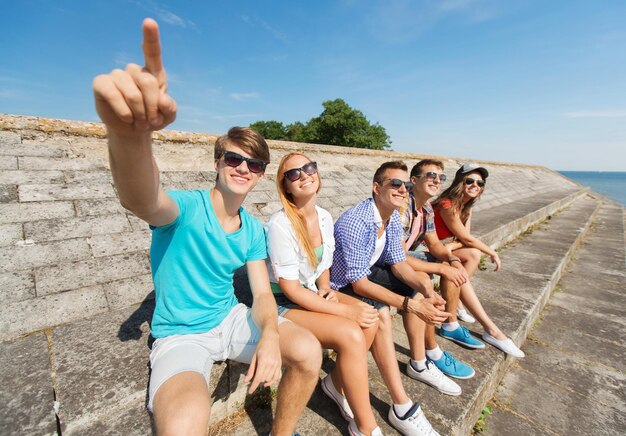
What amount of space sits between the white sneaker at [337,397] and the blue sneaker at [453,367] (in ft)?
3.37

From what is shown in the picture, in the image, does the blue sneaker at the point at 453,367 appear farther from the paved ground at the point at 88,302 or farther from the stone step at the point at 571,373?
the stone step at the point at 571,373

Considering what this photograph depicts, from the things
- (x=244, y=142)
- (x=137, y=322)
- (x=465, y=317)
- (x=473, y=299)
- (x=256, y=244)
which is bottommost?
(x=465, y=317)

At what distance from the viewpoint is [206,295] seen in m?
1.76

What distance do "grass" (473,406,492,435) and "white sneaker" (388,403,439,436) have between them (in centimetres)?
74

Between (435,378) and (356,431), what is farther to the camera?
(435,378)

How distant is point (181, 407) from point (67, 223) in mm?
2449

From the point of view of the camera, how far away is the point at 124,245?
2.70 metres

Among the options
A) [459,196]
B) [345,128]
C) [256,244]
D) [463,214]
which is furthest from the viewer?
[345,128]

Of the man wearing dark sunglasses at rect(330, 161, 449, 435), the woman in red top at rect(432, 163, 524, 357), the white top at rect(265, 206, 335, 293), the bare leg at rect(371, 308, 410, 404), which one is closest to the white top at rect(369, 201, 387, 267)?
the man wearing dark sunglasses at rect(330, 161, 449, 435)

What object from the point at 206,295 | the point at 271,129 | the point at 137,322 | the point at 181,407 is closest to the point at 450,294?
the point at 206,295

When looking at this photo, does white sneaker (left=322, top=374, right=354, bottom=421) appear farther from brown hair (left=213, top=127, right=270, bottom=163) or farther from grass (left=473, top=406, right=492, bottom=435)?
brown hair (left=213, top=127, right=270, bottom=163)

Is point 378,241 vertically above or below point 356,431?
above

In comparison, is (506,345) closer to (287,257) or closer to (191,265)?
(287,257)

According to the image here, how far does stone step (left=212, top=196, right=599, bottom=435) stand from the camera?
1.89m
